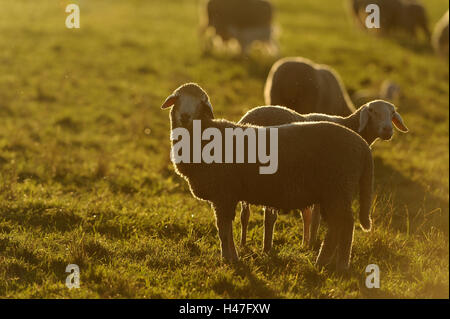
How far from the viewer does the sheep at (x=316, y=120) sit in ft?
19.8

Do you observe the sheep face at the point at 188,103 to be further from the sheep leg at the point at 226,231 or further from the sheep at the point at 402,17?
the sheep at the point at 402,17

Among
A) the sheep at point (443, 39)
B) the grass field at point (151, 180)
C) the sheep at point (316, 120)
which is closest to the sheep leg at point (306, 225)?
the sheep at point (316, 120)

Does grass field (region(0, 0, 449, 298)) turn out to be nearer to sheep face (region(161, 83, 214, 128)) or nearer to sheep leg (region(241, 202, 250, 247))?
sheep leg (region(241, 202, 250, 247))

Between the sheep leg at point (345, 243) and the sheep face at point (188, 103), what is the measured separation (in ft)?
4.86

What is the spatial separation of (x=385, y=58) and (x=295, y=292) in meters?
14.1

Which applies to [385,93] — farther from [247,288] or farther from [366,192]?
[247,288]

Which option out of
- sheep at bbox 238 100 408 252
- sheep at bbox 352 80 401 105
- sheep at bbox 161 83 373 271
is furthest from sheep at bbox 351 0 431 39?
sheep at bbox 161 83 373 271

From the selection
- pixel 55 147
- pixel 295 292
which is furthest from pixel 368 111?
pixel 55 147

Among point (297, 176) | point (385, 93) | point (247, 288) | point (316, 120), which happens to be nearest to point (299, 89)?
point (316, 120)

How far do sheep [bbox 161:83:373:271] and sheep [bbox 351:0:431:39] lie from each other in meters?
18.9

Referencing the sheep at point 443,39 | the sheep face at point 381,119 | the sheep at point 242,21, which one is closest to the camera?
the sheep face at point 381,119

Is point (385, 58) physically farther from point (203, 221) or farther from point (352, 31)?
point (203, 221)
